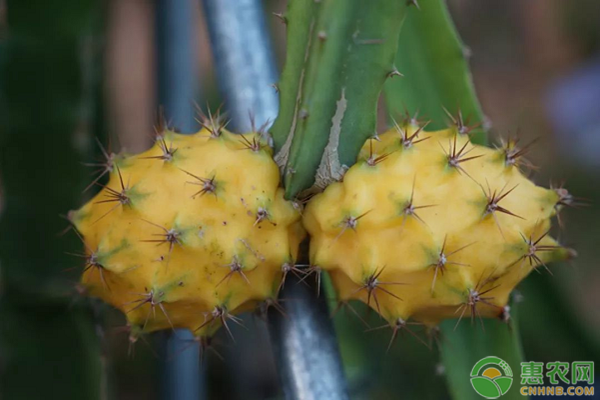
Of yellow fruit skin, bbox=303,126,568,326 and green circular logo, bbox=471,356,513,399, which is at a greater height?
yellow fruit skin, bbox=303,126,568,326

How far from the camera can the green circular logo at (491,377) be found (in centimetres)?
80

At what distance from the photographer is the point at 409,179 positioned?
0.61 m

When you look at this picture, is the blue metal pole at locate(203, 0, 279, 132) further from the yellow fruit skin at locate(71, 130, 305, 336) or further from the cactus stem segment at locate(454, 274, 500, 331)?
the cactus stem segment at locate(454, 274, 500, 331)

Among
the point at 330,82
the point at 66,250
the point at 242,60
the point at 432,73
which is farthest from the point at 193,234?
the point at 66,250

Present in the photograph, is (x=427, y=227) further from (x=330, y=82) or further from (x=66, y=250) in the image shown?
(x=66, y=250)

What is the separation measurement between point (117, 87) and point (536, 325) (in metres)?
2.34

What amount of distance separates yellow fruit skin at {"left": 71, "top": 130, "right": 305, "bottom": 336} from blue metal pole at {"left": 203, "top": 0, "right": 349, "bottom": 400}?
0.04 metres

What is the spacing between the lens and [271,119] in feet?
2.53

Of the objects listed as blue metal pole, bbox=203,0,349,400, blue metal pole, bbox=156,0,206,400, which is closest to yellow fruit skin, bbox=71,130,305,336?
blue metal pole, bbox=203,0,349,400

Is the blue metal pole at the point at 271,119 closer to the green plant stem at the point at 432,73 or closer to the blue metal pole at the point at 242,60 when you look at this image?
the blue metal pole at the point at 242,60

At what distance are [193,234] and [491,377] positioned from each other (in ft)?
1.39

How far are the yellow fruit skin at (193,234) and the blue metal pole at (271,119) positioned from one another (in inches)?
1.4

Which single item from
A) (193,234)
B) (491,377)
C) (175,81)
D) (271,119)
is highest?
(175,81)

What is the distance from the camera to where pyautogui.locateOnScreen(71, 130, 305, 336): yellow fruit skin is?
60 cm
